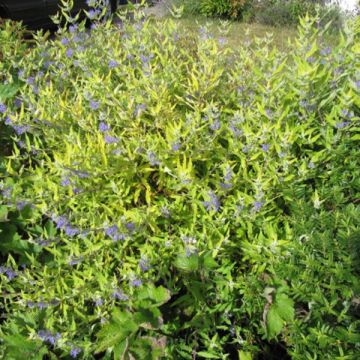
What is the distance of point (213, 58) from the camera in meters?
2.64

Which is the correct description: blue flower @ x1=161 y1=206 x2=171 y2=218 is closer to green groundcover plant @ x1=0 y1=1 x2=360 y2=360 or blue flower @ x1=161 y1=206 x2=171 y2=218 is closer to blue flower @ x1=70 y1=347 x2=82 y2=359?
green groundcover plant @ x1=0 y1=1 x2=360 y2=360

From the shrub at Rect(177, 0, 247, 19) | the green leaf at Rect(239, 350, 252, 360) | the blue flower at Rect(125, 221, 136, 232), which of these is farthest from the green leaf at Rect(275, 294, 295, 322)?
the shrub at Rect(177, 0, 247, 19)

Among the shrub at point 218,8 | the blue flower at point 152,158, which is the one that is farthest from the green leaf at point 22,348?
the shrub at point 218,8

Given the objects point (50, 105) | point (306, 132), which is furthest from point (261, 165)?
point (50, 105)

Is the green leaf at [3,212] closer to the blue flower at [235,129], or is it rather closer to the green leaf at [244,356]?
the blue flower at [235,129]

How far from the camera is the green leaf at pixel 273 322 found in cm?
186

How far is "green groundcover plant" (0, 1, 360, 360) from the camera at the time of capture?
1878 millimetres

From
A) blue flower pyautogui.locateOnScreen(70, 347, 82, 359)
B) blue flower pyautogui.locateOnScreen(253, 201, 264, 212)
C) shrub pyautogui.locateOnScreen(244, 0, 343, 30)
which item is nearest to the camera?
blue flower pyautogui.locateOnScreen(70, 347, 82, 359)

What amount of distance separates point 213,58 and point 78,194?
111 centimetres

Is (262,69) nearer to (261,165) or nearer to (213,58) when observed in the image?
(213,58)

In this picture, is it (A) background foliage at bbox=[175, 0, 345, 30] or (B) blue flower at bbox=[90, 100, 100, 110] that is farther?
(A) background foliage at bbox=[175, 0, 345, 30]

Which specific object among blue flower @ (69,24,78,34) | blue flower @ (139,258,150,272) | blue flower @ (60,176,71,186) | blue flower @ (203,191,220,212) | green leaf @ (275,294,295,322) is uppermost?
blue flower @ (69,24,78,34)

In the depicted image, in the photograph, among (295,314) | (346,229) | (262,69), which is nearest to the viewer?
(346,229)

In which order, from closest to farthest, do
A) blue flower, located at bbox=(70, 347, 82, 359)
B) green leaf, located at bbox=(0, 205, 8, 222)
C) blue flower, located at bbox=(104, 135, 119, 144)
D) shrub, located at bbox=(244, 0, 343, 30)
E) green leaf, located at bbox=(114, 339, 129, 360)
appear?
green leaf, located at bbox=(114, 339, 129, 360), blue flower, located at bbox=(70, 347, 82, 359), blue flower, located at bbox=(104, 135, 119, 144), green leaf, located at bbox=(0, 205, 8, 222), shrub, located at bbox=(244, 0, 343, 30)
